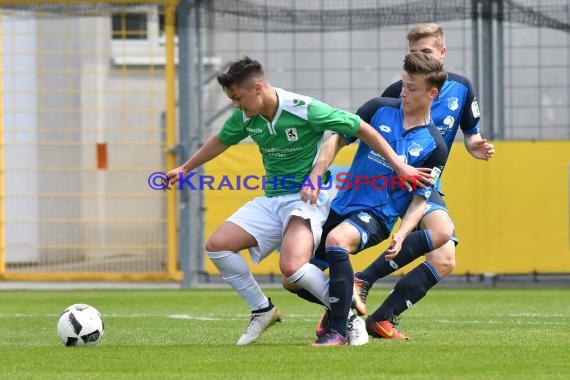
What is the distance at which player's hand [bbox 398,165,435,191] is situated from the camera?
21.5ft

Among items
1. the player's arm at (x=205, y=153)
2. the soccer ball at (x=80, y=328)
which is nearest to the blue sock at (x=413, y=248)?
the player's arm at (x=205, y=153)

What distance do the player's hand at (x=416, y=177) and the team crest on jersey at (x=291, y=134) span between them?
0.62 metres

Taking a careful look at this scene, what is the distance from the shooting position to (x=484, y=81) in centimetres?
1408

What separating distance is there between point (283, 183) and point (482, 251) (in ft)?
24.2

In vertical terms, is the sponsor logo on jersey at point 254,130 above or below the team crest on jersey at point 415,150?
above

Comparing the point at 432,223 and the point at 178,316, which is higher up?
the point at 432,223

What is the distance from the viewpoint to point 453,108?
7.49m

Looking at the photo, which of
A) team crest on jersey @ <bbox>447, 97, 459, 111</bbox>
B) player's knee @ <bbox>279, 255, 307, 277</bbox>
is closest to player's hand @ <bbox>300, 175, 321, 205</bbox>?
player's knee @ <bbox>279, 255, 307, 277</bbox>

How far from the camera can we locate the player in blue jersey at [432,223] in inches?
278

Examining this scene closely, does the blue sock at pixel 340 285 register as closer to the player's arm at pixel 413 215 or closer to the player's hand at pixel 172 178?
the player's arm at pixel 413 215

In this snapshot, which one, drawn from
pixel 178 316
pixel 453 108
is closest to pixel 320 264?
pixel 453 108

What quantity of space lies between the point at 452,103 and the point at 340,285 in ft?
4.98

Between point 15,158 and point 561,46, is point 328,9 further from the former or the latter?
point 15,158

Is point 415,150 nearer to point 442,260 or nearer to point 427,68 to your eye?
point 427,68
